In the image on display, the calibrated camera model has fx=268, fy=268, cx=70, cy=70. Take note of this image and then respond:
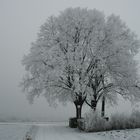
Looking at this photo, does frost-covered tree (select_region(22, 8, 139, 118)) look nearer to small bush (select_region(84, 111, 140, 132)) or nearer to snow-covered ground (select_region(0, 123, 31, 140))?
small bush (select_region(84, 111, 140, 132))

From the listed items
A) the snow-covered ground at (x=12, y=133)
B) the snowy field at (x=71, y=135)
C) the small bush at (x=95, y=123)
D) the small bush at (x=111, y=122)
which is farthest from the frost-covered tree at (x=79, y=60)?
the snowy field at (x=71, y=135)

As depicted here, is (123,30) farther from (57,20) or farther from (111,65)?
(57,20)

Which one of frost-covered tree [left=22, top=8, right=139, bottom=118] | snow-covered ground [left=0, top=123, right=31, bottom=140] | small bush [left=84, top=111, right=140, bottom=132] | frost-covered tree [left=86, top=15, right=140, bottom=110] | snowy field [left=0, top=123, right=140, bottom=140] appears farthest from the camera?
frost-covered tree [left=86, top=15, right=140, bottom=110]

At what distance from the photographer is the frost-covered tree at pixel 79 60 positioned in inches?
1094

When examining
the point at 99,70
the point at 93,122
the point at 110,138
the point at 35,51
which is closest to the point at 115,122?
the point at 93,122

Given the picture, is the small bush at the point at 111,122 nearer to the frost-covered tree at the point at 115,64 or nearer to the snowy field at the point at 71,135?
the snowy field at the point at 71,135

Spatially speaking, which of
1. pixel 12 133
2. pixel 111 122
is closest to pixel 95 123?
pixel 111 122

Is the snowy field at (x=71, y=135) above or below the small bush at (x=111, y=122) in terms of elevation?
below

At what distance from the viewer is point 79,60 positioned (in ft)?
91.8

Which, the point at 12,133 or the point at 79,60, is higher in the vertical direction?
the point at 79,60

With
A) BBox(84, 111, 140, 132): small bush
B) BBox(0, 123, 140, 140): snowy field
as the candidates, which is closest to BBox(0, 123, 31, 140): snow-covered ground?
BBox(0, 123, 140, 140): snowy field

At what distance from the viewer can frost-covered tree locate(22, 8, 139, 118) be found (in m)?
27.8

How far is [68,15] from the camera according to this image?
31078mm

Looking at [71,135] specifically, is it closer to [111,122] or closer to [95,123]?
[95,123]
